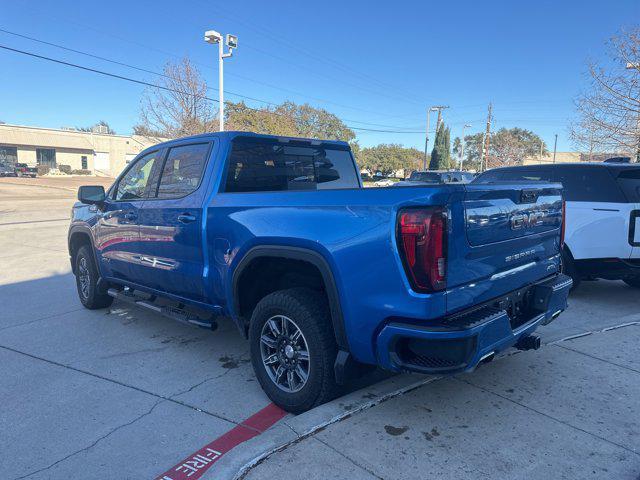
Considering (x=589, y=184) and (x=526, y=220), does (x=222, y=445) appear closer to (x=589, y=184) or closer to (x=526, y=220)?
(x=526, y=220)

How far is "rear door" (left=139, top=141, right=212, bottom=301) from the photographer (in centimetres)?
397

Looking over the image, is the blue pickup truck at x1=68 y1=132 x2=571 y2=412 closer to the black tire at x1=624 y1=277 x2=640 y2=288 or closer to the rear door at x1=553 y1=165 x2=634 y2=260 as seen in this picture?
the rear door at x1=553 y1=165 x2=634 y2=260

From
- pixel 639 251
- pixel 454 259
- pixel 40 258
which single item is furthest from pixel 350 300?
pixel 40 258

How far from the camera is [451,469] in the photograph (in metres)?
2.58

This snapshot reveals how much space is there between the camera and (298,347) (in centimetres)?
326

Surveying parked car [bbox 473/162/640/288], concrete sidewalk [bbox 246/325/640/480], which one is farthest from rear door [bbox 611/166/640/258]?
concrete sidewalk [bbox 246/325/640/480]

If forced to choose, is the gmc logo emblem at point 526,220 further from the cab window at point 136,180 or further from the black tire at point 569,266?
the cab window at point 136,180

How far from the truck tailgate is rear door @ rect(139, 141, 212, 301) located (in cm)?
214

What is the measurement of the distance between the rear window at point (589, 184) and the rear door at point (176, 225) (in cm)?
428

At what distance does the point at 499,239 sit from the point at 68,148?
6937 centimetres

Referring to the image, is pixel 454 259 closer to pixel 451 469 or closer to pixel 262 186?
pixel 451 469

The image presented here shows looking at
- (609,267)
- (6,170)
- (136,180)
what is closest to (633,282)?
(609,267)

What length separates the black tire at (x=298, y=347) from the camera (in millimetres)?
3072

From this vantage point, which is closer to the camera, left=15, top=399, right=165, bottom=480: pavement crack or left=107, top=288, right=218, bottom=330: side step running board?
left=15, top=399, right=165, bottom=480: pavement crack
